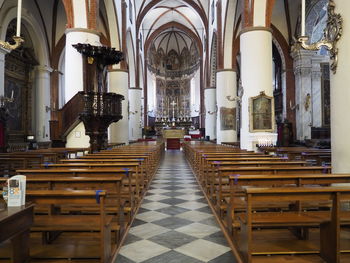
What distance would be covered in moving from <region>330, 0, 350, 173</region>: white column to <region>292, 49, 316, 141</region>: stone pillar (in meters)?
11.6

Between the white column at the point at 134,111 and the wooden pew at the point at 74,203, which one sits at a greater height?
the white column at the point at 134,111

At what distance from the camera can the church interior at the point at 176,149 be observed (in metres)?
2.60

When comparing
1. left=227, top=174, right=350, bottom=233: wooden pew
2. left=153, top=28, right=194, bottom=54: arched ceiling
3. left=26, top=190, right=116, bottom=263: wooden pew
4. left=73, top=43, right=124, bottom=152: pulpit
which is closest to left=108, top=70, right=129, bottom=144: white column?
left=73, top=43, right=124, bottom=152: pulpit

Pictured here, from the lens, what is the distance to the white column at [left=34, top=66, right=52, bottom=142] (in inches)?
680

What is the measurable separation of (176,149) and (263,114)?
12118mm

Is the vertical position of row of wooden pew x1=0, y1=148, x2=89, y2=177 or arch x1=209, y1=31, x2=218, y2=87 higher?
arch x1=209, y1=31, x2=218, y2=87

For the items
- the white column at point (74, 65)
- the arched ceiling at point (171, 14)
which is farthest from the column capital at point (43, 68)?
the arched ceiling at point (171, 14)

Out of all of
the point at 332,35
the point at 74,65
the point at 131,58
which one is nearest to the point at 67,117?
the point at 74,65

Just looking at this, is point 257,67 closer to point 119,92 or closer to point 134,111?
point 119,92

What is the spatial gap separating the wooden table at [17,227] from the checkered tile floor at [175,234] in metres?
0.97

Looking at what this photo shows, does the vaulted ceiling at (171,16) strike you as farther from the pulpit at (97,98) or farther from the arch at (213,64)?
the pulpit at (97,98)

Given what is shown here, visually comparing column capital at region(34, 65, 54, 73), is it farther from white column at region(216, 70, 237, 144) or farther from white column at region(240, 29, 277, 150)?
white column at region(240, 29, 277, 150)

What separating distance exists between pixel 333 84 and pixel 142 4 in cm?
2214

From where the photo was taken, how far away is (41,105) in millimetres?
17375
